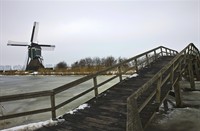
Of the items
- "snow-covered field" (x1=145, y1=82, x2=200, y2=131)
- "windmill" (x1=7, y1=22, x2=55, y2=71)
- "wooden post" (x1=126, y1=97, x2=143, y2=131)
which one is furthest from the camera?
"windmill" (x1=7, y1=22, x2=55, y2=71)

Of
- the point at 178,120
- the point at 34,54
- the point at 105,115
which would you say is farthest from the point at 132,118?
the point at 34,54

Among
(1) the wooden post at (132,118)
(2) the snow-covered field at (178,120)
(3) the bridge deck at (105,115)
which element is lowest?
(2) the snow-covered field at (178,120)

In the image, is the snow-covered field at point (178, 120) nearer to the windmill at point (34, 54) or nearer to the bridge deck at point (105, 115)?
the bridge deck at point (105, 115)

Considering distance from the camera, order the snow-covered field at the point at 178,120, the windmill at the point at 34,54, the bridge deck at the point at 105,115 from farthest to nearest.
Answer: the windmill at the point at 34,54 < the snow-covered field at the point at 178,120 < the bridge deck at the point at 105,115

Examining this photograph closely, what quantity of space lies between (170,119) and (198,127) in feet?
4.42

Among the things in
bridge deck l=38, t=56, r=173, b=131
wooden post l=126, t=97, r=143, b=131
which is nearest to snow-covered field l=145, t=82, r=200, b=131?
bridge deck l=38, t=56, r=173, b=131

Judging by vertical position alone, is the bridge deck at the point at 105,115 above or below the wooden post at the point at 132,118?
below

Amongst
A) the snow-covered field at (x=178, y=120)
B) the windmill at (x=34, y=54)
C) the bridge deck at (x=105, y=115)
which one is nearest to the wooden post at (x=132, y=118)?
the bridge deck at (x=105, y=115)

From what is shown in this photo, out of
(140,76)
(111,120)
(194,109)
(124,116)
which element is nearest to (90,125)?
(111,120)

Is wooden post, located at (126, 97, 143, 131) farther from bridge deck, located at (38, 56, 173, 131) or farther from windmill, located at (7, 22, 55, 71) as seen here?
windmill, located at (7, 22, 55, 71)

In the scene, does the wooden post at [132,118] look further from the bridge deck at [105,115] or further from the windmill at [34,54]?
the windmill at [34,54]

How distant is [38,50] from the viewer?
56.0 meters

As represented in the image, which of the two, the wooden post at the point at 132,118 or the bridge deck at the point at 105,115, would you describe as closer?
the wooden post at the point at 132,118

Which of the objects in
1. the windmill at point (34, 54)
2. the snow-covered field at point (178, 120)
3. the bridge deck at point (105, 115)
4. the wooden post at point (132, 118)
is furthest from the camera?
the windmill at point (34, 54)
